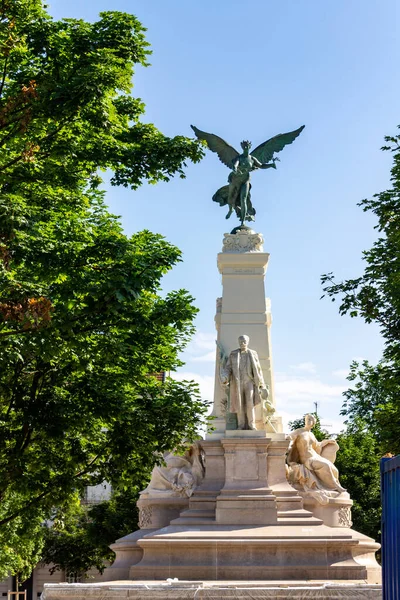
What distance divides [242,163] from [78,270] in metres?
11.1

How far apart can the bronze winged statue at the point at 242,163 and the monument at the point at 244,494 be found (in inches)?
1.5

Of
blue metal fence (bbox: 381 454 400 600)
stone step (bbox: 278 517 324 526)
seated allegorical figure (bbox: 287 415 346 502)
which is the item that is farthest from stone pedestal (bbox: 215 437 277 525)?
blue metal fence (bbox: 381 454 400 600)

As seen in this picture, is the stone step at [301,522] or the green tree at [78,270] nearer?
the green tree at [78,270]

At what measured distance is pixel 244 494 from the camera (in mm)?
22281

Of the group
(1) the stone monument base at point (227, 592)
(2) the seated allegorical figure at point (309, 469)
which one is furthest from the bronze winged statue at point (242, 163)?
(1) the stone monument base at point (227, 592)

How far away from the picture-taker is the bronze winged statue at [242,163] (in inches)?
1069

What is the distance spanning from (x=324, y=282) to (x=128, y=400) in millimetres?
5940

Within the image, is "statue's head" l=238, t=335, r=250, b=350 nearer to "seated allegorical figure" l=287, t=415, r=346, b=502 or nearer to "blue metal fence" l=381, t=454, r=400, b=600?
"seated allegorical figure" l=287, t=415, r=346, b=502

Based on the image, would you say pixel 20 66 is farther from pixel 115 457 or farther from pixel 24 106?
pixel 115 457

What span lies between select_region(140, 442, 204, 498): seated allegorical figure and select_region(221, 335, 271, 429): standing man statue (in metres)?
1.15

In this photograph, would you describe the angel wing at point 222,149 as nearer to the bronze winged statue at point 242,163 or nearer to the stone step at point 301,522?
the bronze winged statue at point 242,163

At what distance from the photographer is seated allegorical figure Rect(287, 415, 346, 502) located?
2331 centimetres

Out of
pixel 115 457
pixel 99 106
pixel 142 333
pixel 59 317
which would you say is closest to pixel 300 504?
pixel 115 457

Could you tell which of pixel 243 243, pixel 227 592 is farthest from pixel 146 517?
pixel 227 592
